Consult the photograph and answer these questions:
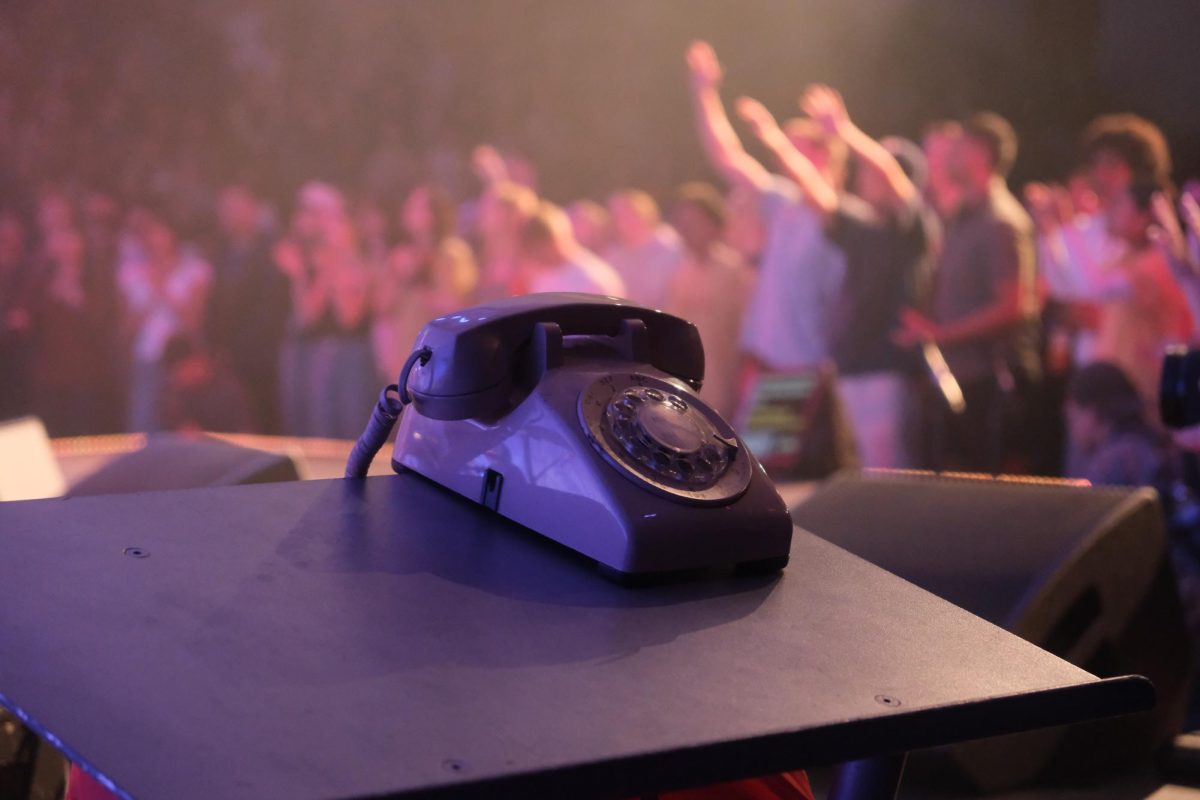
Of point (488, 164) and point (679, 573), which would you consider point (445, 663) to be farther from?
point (488, 164)

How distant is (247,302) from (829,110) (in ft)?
6.66

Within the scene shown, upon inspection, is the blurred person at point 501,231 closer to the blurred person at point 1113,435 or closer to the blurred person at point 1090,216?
the blurred person at point 1090,216

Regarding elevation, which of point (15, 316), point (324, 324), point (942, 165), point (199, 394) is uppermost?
point (942, 165)

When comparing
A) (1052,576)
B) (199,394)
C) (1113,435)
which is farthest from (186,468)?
(1113,435)

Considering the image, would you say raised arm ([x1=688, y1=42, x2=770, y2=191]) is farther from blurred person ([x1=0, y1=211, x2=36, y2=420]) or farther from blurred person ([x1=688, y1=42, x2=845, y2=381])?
blurred person ([x1=0, y1=211, x2=36, y2=420])

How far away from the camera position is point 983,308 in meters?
3.79

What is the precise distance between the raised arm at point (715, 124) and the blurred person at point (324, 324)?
4.05ft

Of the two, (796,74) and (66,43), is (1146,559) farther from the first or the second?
(66,43)

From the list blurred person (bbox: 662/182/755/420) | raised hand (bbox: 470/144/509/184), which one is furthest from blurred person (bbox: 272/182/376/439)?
blurred person (bbox: 662/182/755/420)

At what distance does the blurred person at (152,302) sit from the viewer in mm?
3900

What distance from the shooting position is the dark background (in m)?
3.74

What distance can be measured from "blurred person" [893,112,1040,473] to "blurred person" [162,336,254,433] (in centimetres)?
217

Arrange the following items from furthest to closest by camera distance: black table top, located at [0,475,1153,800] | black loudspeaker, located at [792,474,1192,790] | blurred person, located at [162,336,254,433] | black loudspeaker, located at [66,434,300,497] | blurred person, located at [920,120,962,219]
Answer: blurred person, located at [162,336,254,433] < blurred person, located at [920,120,962,219] < black loudspeaker, located at [66,434,300,497] < black loudspeaker, located at [792,474,1192,790] < black table top, located at [0,475,1153,800]

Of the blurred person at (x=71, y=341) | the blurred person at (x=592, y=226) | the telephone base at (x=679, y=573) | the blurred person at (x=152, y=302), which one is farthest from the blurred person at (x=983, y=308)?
the telephone base at (x=679, y=573)
